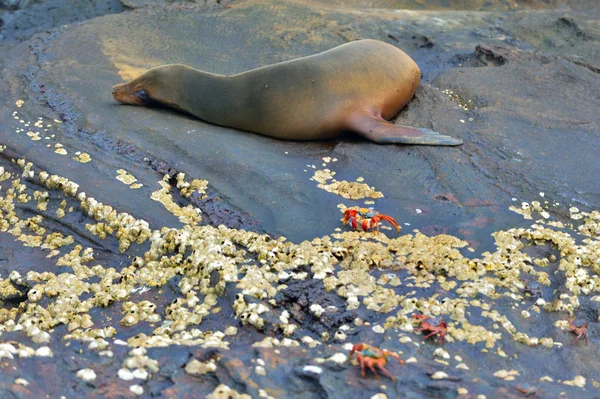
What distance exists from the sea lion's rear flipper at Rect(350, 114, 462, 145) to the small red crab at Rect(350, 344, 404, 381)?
2416 millimetres

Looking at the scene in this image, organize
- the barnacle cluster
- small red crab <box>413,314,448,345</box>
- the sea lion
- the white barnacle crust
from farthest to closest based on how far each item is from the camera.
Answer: the sea lion, the barnacle cluster, small red crab <box>413,314,448,345</box>, the white barnacle crust

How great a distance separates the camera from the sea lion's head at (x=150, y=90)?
571 centimetres

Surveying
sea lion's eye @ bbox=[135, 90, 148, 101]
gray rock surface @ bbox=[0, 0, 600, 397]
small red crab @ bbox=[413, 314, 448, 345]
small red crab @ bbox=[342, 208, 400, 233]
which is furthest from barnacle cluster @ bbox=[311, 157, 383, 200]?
sea lion's eye @ bbox=[135, 90, 148, 101]

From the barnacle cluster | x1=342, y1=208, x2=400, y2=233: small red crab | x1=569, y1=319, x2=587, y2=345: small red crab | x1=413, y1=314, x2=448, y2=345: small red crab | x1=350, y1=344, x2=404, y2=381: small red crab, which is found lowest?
the barnacle cluster

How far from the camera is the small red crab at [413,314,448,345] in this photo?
2.92 metres

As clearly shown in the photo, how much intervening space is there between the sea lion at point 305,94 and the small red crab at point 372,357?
8.09 feet

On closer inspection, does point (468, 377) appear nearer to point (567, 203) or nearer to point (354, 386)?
point (354, 386)

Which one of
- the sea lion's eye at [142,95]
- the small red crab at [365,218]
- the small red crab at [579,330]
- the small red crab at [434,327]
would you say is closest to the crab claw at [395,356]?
the small red crab at [434,327]

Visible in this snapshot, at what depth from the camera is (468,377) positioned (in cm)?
262

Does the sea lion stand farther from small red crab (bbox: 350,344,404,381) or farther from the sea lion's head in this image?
small red crab (bbox: 350,344,404,381)

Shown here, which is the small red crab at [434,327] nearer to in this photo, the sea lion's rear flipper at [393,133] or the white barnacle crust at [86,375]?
the white barnacle crust at [86,375]

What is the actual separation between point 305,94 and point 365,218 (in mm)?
1735

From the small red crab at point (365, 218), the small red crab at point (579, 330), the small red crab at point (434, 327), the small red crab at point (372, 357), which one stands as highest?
the small red crab at point (372, 357)

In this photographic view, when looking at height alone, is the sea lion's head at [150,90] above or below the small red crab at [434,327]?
below
